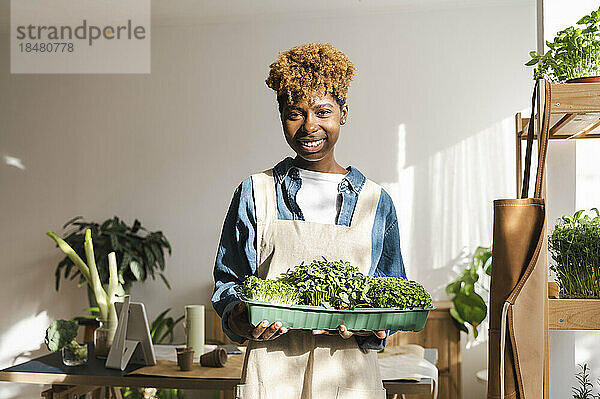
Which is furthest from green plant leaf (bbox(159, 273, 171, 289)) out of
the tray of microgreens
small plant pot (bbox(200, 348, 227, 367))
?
the tray of microgreens

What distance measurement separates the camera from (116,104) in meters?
5.11

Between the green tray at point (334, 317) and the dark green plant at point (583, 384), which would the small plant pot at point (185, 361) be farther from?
the dark green plant at point (583, 384)

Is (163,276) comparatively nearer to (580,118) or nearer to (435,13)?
(435,13)

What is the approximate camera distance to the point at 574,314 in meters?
1.67

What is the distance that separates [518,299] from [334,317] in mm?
393

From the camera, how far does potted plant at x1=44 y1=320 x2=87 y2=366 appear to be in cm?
266

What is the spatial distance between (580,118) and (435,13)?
307 cm

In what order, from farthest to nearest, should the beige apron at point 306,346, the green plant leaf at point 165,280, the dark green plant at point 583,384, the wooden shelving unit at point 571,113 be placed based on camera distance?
the green plant leaf at point 165,280 → the dark green plant at point 583,384 → the wooden shelving unit at point 571,113 → the beige apron at point 306,346

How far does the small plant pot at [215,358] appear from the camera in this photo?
265 cm

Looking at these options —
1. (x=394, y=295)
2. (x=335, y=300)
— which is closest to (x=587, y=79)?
(x=394, y=295)

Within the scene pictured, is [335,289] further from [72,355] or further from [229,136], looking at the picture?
[229,136]

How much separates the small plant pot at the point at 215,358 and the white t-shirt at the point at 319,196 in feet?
4.16

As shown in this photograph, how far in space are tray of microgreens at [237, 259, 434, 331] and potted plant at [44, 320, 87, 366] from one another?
4.96 ft

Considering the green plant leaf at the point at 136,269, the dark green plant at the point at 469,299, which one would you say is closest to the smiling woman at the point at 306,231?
the dark green plant at the point at 469,299
